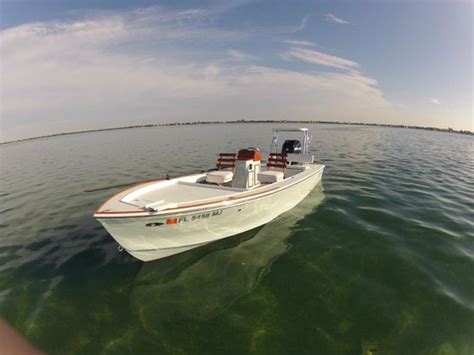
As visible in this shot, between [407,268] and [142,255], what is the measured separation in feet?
24.7

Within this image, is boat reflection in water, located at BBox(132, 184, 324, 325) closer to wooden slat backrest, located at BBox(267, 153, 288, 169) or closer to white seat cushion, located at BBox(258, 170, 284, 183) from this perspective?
white seat cushion, located at BBox(258, 170, 284, 183)

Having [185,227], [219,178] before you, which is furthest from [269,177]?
[185,227]

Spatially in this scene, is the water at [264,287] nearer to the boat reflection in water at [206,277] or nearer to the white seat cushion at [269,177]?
the boat reflection in water at [206,277]

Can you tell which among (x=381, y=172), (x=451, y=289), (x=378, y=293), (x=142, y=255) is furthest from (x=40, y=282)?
(x=381, y=172)

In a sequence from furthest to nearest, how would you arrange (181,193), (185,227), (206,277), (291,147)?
(291,147), (181,193), (185,227), (206,277)

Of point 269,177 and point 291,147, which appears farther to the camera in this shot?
point 291,147

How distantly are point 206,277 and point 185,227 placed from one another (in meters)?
1.48

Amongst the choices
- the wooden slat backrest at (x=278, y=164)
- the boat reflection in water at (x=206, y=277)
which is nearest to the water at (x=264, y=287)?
the boat reflection in water at (x=206, y=277)

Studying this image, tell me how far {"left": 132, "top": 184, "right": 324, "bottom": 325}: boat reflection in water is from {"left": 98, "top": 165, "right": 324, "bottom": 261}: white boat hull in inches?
14.1

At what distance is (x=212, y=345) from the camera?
15.8ft

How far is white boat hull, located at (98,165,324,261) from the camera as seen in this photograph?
646cm

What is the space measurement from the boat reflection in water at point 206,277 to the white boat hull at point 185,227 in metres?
0.36

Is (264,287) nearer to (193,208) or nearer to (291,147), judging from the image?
(193,208)

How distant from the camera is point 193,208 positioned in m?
6.78
